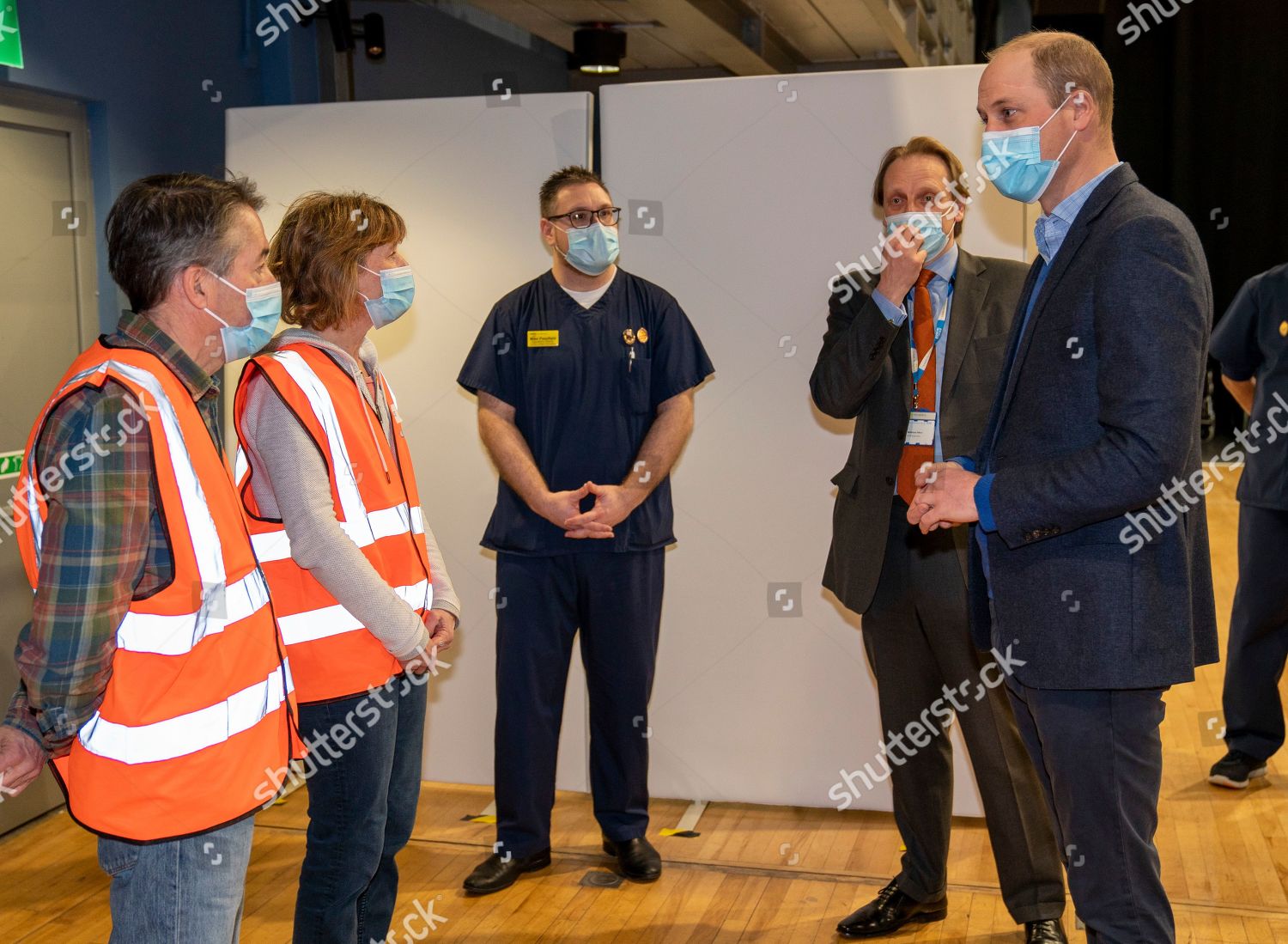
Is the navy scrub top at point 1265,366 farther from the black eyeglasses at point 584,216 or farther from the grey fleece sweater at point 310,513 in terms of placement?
the grey fleece sweater at point 310,513

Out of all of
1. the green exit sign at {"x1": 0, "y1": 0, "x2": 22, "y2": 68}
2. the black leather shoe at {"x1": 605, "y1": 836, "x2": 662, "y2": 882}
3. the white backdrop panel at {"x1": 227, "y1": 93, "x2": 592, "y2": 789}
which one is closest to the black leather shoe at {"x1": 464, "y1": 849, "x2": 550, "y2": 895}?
the black leather shoe at {"x1": 605, "y1": 836, "x2": 662, "y2": 882}

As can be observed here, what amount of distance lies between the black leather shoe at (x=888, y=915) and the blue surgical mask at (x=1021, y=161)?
5.70ft

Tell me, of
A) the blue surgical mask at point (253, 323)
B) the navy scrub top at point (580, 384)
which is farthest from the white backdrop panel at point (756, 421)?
the blue surgical mask at point (253, 323)

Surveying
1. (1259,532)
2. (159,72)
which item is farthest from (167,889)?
(159,72)

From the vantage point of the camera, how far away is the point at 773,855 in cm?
330

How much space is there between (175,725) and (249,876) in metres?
1.86

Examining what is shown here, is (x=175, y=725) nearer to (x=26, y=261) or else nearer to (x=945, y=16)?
(x=26, y=261)

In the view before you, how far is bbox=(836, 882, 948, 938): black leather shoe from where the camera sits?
2818 millimetres

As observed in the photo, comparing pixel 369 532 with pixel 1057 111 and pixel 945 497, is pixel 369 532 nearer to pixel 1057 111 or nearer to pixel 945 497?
pixel 945 497

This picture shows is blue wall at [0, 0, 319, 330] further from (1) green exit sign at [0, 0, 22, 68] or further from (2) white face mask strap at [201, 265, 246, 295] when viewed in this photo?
(2) white face mask strap at [201, 265, 246, 295]

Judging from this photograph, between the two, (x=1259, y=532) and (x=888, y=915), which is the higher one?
(x=1259, y=532)

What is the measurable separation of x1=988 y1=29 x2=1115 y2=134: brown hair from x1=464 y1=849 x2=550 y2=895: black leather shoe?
2301mm

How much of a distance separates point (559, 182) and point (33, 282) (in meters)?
1.71

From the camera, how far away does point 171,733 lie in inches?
61.3
